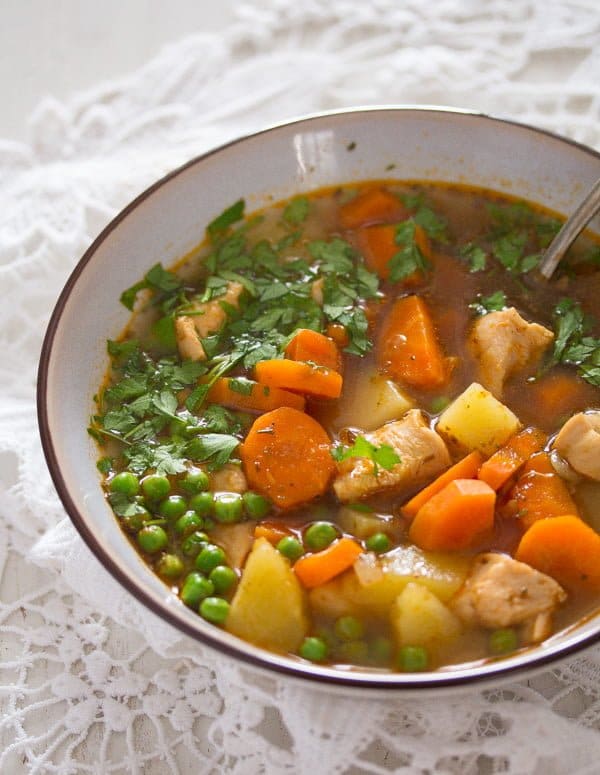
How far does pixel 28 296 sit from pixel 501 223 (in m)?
2.06

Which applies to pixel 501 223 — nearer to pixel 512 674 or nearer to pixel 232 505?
pixel 232 505

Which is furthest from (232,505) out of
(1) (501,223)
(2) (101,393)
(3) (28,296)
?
(1) (501,223)

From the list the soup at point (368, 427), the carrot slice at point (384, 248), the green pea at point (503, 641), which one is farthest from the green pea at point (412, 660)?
the carrot slice at point (384, 248)

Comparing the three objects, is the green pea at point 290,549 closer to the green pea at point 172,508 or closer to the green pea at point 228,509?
the green pea at point 228,509

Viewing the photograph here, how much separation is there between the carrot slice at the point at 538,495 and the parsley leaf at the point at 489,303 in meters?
0.72

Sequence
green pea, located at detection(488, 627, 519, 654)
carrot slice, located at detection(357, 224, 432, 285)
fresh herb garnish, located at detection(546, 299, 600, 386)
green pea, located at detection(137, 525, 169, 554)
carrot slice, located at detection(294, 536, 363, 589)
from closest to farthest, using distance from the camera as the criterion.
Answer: green pea, located at detection(488, 627, 519, 654)
carrot slice, located at detection(294, 536, 363, 589)
green pea, located at detection(137, 525, 169, 554)
fresh herb garnish, located at detection(546, 299, 600, 386)
carrot slice, located at detection(357, 224, 432, 285)

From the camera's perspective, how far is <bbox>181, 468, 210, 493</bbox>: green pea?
326 cm

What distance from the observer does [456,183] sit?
4.09m

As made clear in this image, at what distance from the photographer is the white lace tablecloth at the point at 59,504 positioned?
2789mm

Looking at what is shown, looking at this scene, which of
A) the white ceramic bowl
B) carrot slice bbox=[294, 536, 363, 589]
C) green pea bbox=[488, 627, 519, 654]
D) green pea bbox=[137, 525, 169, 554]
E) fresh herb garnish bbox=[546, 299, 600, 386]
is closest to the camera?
green pea bbox=[488, 627, 519, 654]

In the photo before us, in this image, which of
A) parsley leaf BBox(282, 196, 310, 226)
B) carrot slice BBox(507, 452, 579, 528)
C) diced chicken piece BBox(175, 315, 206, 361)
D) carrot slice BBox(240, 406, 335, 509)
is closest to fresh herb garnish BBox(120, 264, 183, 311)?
diced chicken piece BBox(175, 315, 206, 361)

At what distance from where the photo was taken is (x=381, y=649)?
2943mm

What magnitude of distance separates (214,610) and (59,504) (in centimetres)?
87

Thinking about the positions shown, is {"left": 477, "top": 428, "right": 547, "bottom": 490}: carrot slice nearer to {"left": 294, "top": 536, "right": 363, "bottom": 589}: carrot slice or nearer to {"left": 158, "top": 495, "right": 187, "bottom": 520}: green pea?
{"left": 294, "top": 536, "right": 363, "bottom": 589}: carrot slice
